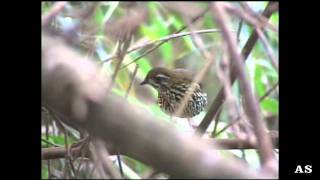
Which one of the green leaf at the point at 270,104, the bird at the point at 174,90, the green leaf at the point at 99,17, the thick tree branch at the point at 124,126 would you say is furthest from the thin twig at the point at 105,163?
the green leaf at the point at 270,104

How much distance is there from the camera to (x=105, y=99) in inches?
19.1

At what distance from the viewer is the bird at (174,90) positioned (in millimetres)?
1135

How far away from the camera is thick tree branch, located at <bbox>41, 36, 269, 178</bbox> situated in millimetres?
472

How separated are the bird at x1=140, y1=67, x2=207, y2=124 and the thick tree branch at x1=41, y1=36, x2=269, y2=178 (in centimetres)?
61

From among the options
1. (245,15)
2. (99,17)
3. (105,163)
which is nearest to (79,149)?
(99,17)

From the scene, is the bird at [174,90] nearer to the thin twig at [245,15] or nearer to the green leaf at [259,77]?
the green leaf at [259,77]

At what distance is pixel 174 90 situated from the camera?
3.97 feet

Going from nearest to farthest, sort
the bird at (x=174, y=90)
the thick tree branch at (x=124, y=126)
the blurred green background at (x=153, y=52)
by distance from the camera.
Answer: the thick tree branch at (x=124, y=126)
the blurred green background at (x=153, y=52)
the bird at (x=174, y=90)

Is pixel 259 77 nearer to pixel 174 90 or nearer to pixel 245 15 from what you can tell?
pixel 174 90

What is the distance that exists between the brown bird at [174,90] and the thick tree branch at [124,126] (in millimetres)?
610

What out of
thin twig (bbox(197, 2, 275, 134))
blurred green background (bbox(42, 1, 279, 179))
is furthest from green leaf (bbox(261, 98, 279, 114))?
thin twig (bbox(197, 2, 275, 134))
